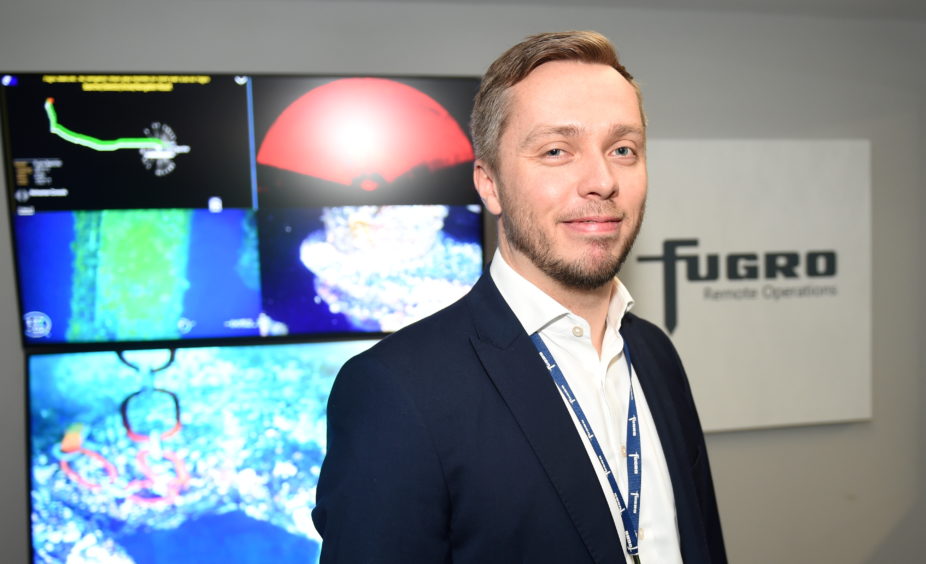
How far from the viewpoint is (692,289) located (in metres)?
2.98

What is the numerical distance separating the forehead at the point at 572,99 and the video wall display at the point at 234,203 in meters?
1.18

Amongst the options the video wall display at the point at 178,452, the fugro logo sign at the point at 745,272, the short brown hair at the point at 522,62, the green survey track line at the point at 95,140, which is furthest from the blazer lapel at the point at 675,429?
the green survey track line at the point at 95,140

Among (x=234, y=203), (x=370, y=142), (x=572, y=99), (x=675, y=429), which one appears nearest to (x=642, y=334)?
(x=675, y=429)

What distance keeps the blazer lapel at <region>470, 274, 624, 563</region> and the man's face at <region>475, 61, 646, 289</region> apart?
0.13 metres

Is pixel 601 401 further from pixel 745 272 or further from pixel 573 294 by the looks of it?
pixel 745 272

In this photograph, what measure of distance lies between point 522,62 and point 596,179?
0.27 metres

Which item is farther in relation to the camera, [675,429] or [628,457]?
[675,429]

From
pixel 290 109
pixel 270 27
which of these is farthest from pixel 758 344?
pixel 270 27

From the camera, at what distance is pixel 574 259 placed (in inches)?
48.9

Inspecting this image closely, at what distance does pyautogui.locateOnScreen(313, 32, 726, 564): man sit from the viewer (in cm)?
112

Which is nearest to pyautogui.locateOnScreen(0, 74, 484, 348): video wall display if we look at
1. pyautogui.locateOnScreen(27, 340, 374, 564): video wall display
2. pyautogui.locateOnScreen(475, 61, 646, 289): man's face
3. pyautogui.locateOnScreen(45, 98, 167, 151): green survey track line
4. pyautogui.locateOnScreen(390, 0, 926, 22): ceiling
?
pyautogui.locateOnScreen(45, 98, 167, 151): green survey track line

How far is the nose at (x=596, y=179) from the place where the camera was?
1.22m

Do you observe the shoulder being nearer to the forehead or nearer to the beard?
the beard

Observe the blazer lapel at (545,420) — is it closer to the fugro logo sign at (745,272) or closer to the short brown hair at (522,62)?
the short brown hair at (522,62)
